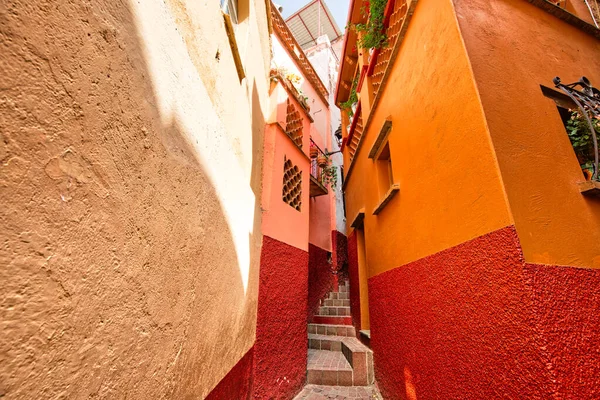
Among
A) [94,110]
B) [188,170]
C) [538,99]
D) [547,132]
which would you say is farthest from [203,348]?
[538,99]

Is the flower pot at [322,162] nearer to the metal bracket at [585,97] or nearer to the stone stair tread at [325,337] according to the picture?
the stone stair tread at [325,337]

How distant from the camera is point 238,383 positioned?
2.77m

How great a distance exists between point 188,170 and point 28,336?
1.17 metres

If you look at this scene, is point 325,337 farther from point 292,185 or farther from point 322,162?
point 322,162

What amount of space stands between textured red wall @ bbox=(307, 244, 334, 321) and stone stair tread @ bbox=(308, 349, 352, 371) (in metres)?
1.31

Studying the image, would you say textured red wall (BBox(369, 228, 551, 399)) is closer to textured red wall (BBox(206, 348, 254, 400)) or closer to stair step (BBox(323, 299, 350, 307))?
textured red wall (BBox(206, 348, 254, 400))

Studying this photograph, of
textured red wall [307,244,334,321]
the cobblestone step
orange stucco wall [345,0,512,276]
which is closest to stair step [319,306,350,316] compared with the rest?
textured red wall [307,244,334,321]

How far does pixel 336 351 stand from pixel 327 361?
2.19 ft

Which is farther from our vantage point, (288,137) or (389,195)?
(288,137)

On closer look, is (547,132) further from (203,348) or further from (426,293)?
(203,348)

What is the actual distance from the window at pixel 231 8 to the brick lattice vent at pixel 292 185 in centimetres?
240

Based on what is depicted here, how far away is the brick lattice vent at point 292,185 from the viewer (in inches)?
195

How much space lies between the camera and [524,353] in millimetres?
1529

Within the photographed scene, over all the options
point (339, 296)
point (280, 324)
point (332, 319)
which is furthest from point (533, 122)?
point (339, 296)
